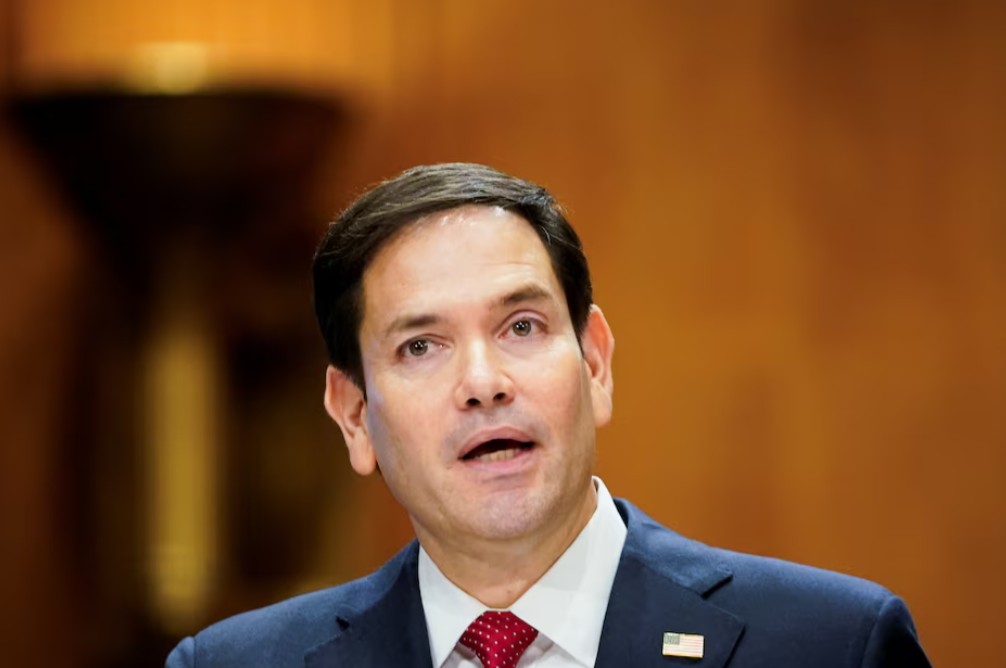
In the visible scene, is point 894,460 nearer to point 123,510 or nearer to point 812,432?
point 812,432

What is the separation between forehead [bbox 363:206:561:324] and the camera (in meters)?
2.56

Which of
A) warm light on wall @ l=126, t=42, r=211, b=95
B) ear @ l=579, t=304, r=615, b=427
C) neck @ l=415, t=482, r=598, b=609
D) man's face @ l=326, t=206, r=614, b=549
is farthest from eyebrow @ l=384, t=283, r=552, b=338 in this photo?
warm light on wall @ l=126, t=42, r=211, b=95

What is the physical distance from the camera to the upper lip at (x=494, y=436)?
8.14 feet

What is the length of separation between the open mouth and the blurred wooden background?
1.76 metres

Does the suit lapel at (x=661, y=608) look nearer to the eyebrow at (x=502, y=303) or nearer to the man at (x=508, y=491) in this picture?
the man at (x=508, y=491)

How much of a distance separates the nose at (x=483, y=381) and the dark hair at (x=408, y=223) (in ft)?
0.72

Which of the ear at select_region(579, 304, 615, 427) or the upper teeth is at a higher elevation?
the ear at select_region(579, 304, 615, 427)

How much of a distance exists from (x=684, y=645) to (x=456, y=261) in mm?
620

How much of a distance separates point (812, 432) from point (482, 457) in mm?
1843

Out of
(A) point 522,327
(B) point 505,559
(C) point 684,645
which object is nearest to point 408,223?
(A) point 522,327

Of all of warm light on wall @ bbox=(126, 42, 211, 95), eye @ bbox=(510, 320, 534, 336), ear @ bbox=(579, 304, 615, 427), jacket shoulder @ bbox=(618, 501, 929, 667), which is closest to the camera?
jacket shoulder @ bbox=(618, 501, 929, 667)

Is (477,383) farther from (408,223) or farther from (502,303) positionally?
(408,223)

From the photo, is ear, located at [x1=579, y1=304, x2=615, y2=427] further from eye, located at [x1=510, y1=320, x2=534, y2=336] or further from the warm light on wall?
the warm light on wall

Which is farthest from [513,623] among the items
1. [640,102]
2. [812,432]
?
[640,102]
